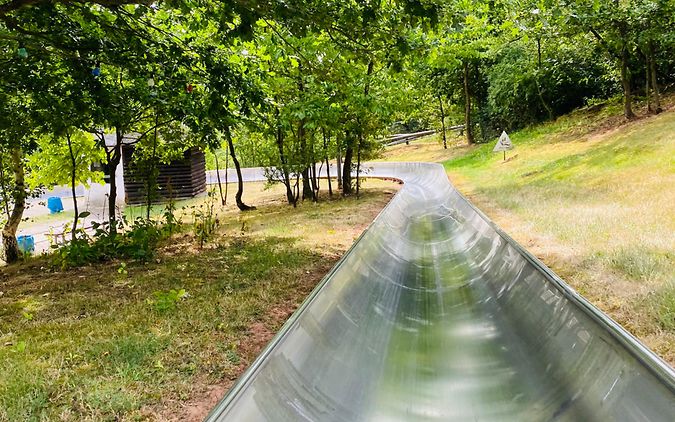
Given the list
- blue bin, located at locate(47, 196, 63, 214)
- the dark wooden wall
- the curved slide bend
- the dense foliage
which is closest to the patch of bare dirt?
the curved slide bend

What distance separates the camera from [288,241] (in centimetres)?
846

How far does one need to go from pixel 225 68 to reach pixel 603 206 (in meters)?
6.42

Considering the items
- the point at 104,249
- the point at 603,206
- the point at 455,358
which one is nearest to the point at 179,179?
the point at 104,249

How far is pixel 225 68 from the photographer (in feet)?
19.5

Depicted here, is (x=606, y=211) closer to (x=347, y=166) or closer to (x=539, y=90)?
(x=347, y=166)

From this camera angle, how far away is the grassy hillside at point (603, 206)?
4.16 meters

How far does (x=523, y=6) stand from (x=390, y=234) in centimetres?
628

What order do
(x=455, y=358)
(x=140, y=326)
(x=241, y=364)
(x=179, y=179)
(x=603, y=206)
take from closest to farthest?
(x=241, y=364) < (x=455, y=358) < (x=140, y=326) < (x=603, y=206) < (x=179, y=179)

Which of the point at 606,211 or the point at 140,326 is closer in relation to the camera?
the point at 140,326

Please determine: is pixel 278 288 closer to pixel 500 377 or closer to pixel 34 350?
pixel 34 350

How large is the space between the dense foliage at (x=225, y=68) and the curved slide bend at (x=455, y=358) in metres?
2.57

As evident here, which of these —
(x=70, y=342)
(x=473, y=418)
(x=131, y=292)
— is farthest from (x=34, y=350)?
(x=473, y=418)

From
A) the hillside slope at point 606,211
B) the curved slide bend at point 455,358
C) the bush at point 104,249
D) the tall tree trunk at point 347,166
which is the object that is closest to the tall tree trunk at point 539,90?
the hillside slope at point 606,211

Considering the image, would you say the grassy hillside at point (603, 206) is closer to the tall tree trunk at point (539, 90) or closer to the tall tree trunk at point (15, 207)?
the tall tree trunk at point (539, 90)
